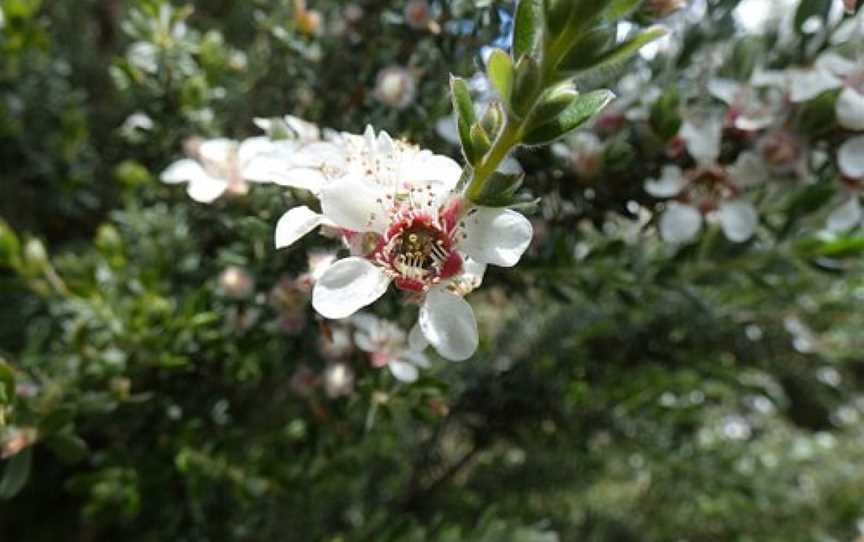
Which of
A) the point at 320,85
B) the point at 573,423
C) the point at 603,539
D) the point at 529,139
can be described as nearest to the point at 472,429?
the point at 573,423

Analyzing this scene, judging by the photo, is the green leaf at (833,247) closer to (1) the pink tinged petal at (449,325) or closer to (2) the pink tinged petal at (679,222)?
(2) the pink tinged petal at (679,222)

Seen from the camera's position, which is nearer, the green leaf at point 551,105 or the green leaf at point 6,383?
the green leaf at point 551,105

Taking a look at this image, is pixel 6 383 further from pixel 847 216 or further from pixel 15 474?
pixel 847 216

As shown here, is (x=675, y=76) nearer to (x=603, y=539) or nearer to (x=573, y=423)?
(x=573, y=423)

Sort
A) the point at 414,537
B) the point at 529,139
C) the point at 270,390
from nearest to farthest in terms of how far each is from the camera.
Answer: the point at 529,139
the point at 414,537
the point at 270,390

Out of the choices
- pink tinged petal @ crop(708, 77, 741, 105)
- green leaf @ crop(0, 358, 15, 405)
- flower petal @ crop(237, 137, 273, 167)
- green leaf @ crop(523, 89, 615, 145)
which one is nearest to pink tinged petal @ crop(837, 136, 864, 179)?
pink tinged petal @ crop(708, 77, 741, 105)

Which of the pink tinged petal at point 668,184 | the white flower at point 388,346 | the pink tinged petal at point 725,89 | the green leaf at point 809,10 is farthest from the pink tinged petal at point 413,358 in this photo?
the green leaf at point 809,10
